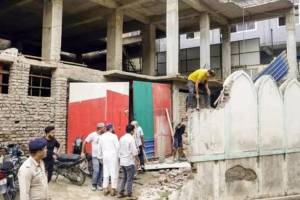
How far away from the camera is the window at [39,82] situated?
11711 millimetres

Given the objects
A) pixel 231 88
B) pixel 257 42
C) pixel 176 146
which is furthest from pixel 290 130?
pixel 257 42

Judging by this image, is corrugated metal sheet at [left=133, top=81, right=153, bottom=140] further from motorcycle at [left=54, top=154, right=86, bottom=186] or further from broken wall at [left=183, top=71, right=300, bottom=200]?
broken wall at [left=183, top=71, right=300, bottom=200]

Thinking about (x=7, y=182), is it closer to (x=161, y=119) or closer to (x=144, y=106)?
(x=144, y=106)

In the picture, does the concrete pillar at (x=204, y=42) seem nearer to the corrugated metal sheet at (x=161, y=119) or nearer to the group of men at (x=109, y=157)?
the corrugated metal sheet at (x=161, y=119)

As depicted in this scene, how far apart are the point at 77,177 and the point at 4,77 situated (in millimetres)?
4097

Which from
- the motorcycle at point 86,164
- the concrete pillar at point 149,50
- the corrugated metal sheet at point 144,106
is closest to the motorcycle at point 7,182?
the motorcycle at point 86,164

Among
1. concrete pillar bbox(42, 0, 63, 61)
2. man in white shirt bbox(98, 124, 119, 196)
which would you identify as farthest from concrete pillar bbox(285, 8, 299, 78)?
man in white shirt bbox(98, 124, 119, 196)

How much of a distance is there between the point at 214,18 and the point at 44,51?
1000cm

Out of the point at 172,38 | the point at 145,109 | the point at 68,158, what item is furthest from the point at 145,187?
the point at 172,38

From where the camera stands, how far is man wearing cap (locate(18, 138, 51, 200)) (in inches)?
144

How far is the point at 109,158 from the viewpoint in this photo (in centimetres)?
845

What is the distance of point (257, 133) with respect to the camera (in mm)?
9062

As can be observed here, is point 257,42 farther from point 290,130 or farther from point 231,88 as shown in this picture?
point 231,88

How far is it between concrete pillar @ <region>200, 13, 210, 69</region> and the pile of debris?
9.19m
